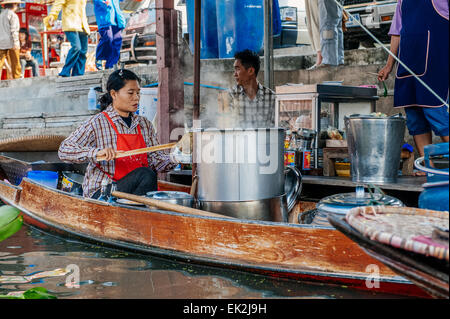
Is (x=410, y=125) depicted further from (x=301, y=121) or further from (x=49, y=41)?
(x=49, y=41)

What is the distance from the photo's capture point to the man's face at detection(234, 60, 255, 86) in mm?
5344

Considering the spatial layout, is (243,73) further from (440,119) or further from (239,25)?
(440,119)

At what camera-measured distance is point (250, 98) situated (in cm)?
545

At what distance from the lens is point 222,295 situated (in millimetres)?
3277

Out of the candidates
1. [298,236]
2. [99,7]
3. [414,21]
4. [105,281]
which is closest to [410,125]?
[414,21]

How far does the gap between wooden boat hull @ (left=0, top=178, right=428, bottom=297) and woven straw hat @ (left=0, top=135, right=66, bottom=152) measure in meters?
1.83

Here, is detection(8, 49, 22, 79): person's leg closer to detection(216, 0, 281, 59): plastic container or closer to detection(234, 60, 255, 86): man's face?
detection(216, 0, 281, 59): plastic container

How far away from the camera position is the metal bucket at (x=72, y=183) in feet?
16.9

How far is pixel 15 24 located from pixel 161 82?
7388 mm

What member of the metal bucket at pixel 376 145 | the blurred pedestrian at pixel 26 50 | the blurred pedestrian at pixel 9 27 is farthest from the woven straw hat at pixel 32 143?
the blurred pedestrian at pixel 26 50

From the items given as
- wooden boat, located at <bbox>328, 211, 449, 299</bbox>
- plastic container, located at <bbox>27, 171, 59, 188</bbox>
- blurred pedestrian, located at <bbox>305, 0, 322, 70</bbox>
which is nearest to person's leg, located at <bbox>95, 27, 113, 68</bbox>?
blurred pedestrian, located at <bbox>305, 0, 322, 70</bbox>

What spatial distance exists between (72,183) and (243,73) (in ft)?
6.81

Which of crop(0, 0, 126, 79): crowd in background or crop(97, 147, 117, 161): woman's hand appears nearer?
crop(97, 147, 117, 161): woman's hand

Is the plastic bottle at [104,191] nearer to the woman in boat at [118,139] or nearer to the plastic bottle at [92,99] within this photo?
the woman in boat at [118,139]
